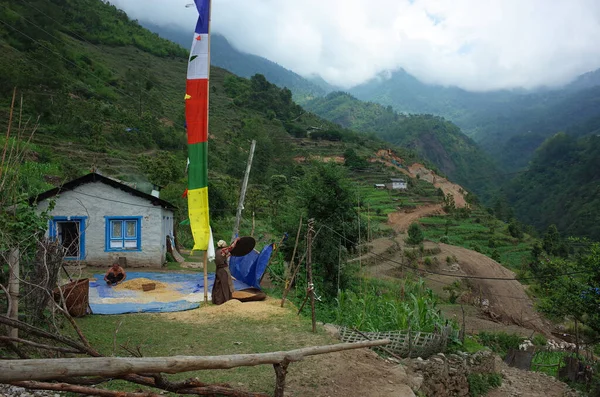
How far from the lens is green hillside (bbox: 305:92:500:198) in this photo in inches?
3543

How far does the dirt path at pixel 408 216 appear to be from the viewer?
3884 centimetres

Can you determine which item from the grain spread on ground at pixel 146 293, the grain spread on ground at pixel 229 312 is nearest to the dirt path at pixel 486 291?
the grain spread on ground at pixel 146 293

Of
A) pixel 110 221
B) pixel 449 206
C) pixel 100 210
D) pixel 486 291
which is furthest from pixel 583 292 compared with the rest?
pixel 449 206

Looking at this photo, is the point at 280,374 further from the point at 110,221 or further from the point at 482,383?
the point at 110,221

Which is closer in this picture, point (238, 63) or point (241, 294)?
point (241, 294)

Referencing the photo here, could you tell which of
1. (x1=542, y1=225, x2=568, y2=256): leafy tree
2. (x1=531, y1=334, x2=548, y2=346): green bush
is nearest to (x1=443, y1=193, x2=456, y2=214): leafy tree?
(x1=542, y1=225, x2=568, y2=256): leafy tree

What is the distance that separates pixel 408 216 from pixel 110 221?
33808 millimetres

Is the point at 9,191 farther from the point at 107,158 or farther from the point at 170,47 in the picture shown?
the point at 170,47

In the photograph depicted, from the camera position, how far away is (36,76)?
3106cm

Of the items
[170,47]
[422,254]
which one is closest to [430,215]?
[422,254]

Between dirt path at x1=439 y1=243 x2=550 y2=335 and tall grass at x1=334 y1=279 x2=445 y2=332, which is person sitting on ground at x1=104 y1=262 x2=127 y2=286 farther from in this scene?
dirt path at x1=439 y1=243 x2=550 y2=335

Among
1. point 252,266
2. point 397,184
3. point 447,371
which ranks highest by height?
point 397,184

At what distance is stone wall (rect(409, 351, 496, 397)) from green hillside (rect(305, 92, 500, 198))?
76.3 meters

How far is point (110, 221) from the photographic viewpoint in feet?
45.3
